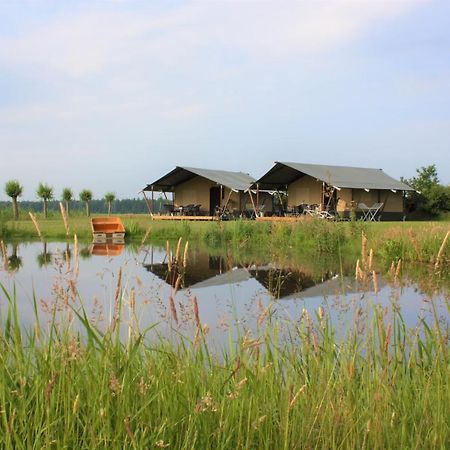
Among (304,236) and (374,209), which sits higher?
(374,209)

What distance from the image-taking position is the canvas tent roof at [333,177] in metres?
31.1

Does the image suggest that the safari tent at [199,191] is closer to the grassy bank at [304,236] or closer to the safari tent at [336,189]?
the safari tent at [336,189]

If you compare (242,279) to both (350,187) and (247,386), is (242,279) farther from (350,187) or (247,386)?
(350,187)

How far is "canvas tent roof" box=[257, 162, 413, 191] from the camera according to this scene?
1224 inches

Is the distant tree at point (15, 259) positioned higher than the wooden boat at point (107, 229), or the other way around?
the wooden boat at point (107, 229)

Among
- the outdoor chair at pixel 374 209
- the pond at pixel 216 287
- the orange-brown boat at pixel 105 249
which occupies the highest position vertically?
the outdoor chair at pixel 374 209

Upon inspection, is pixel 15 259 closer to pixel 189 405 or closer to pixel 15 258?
pixel 15 258

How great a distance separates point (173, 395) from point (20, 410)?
68cm

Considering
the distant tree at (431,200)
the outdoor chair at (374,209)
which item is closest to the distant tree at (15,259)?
the outdoor chair at (374,209)

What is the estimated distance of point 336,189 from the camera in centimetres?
3092

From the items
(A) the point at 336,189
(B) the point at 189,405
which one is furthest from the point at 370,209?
(B) the point at 189,405

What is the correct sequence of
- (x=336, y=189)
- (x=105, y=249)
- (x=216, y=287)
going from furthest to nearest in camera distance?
(x=336, y=189)
(x=105, y=249)
(x=216, y=287)

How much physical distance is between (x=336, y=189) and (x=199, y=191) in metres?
10.5

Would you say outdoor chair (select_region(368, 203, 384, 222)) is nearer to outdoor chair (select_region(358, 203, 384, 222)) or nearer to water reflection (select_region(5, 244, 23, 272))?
outdoor chair (select_region(358, 203, 384, 222))
